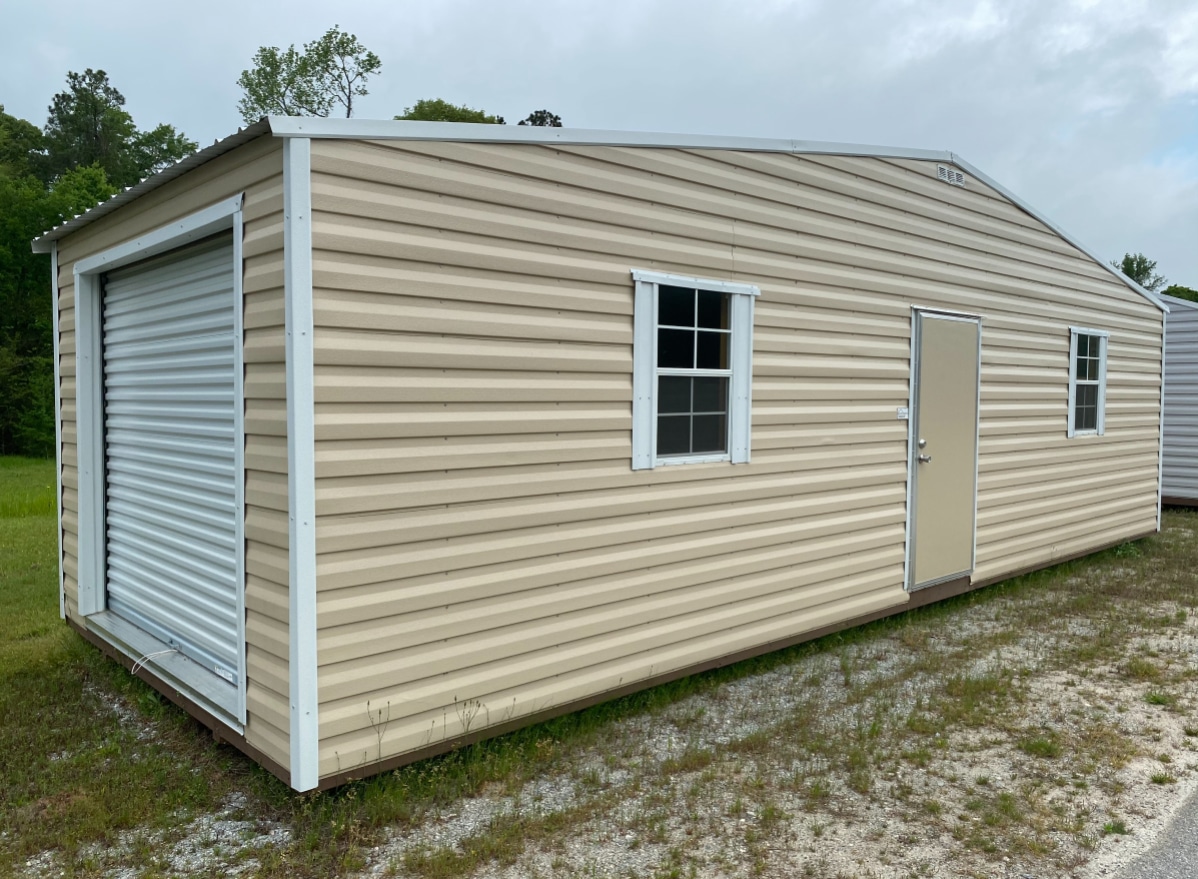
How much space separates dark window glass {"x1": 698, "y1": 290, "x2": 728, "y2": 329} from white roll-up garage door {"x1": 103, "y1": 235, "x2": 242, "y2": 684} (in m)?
2.42

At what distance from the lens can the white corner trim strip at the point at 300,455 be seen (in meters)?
3.13

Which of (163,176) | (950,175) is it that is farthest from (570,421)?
(950,175)

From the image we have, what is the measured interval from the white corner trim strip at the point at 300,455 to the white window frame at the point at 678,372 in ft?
5.68

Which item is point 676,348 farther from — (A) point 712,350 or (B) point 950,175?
(B) point 950,175

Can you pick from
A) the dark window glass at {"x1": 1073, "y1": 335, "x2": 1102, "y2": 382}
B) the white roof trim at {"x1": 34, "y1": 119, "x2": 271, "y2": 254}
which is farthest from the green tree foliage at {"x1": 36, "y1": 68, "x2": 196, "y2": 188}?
the dark window glass at {"x1": 1073, "y1": 335, "x2": 1102, "y2": 382}

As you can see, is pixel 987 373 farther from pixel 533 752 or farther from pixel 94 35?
pixel 94 35

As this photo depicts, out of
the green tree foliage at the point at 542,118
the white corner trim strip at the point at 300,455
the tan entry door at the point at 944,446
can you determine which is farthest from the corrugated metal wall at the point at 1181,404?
the green tree foliage at the point at 542,118

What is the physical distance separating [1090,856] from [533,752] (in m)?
2.24

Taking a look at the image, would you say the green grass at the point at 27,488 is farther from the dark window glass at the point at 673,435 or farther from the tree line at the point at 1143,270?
the tree line at the point at 1143,270

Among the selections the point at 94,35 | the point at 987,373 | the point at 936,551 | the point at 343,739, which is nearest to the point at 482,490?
the point at 343,739

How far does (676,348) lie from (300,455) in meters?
2.19

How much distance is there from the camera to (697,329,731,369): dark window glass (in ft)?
15.5

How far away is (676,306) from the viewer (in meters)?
4.59

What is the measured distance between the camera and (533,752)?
3857 millimetres
